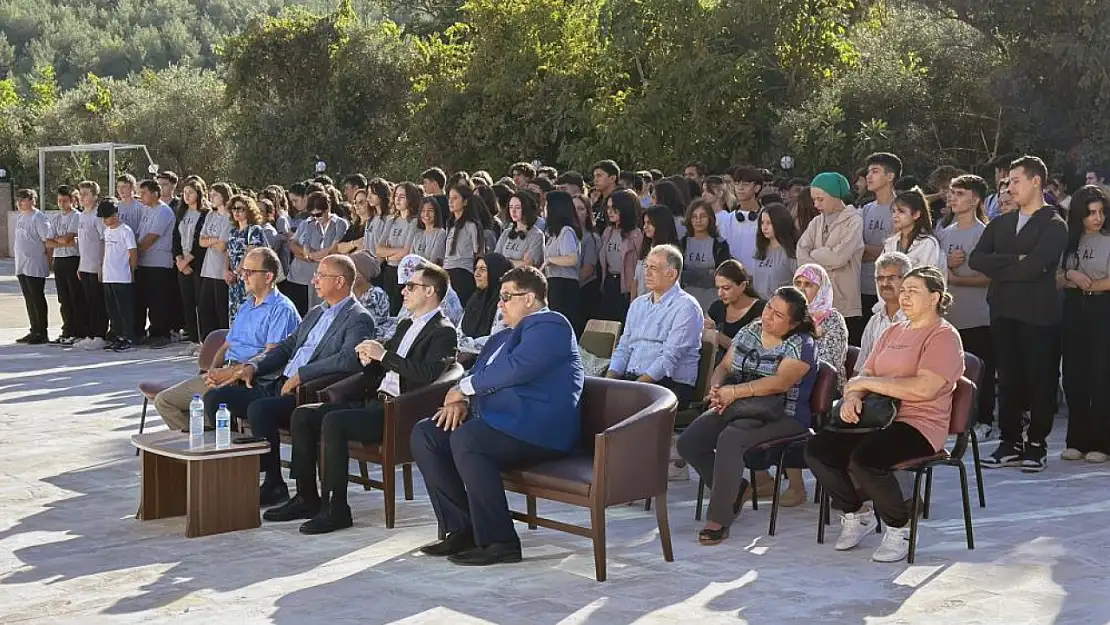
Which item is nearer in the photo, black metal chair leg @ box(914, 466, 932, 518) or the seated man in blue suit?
the seated man in blue suit

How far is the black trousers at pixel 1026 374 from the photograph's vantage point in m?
8.75

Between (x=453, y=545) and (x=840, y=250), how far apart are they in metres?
3.83

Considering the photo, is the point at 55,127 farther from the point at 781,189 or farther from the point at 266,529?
the point at 266,529

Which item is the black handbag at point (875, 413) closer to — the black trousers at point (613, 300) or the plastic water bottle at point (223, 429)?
the plastic water bottle at point (223, 429)

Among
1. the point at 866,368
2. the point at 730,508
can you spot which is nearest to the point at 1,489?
the point at 730,508

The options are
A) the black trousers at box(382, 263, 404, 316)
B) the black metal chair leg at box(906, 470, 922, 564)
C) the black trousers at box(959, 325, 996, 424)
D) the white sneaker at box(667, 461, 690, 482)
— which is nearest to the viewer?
the black metal chair leg at box(906, 470, 922, 564)

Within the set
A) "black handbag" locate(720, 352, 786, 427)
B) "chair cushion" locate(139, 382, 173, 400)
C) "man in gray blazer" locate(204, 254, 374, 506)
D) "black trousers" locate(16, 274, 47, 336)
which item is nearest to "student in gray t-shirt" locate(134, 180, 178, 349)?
"black trousers" locate(16, 274, 47, 336)

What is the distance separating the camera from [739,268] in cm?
818

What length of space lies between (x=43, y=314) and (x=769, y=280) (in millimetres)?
9536

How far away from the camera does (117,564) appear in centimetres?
657

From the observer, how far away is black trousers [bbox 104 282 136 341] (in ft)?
49.9

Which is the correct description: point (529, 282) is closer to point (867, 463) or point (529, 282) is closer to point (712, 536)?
point (712, 536)

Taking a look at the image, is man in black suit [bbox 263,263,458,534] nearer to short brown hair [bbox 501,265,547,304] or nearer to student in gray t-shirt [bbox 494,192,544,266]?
short brown hair [bbox 501,265,547,304]

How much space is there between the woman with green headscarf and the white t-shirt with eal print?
26.2ft
